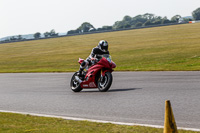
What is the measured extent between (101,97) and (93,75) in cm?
133

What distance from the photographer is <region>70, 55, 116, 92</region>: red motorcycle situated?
11016 millimetres

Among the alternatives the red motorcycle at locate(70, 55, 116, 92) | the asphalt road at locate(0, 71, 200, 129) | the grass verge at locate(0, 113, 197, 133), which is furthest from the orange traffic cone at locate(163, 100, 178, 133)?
the red motorcycle at locate(70, 55, 116, 92)

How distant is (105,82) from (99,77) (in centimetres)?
29

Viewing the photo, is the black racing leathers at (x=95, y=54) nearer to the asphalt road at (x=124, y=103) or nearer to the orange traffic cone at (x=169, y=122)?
the asphalt road at (x=124, y=103)

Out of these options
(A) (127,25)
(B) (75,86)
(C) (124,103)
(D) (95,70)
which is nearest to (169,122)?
(C) (124,103)

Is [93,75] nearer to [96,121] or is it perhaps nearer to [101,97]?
[101,97]

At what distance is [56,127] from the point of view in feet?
21.9

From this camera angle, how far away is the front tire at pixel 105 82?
11.0 metres

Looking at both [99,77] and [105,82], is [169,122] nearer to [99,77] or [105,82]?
[105,82]

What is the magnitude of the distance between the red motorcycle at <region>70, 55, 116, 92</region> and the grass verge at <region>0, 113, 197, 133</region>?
3.61 metres

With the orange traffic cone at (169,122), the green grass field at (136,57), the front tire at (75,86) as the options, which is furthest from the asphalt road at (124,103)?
the green grass field at (136,57)

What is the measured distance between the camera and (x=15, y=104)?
34.9 feet

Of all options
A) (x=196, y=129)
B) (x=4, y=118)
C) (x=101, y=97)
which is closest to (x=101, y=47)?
(x=101, y=97)

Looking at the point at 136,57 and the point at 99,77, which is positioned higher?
the point at 99,77
